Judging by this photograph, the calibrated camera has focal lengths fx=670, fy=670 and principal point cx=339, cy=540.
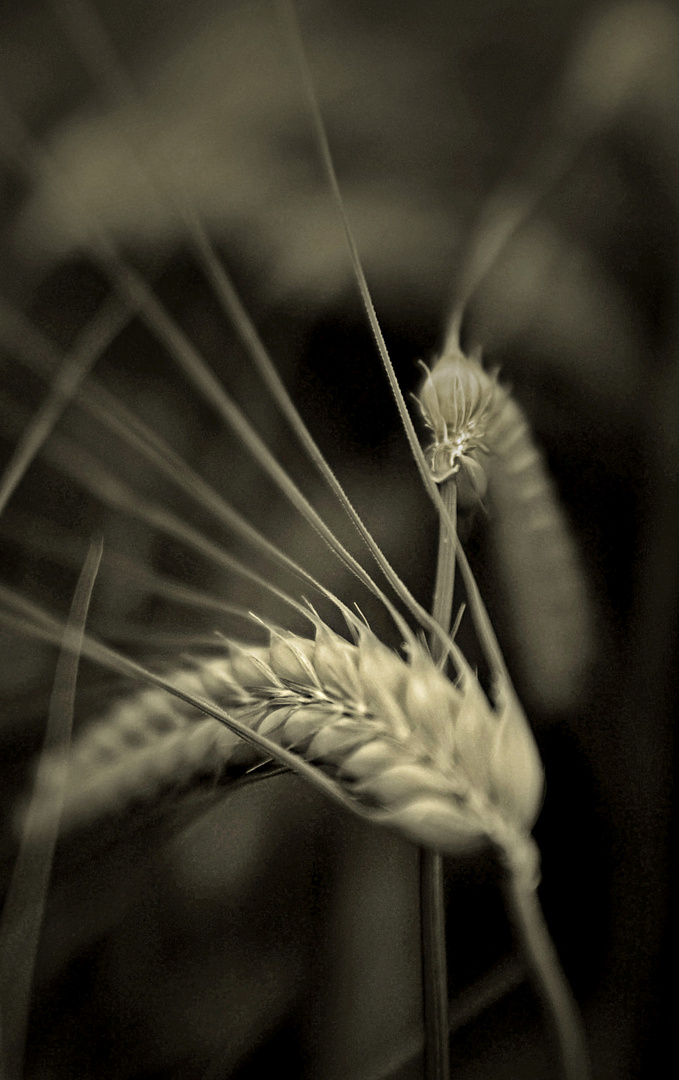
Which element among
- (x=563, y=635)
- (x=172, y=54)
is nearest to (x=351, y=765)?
(x=563, y=635)

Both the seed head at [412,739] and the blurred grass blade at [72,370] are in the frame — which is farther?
the blurred grass blade at [72,370]

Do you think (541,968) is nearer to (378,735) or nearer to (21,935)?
(378,735)

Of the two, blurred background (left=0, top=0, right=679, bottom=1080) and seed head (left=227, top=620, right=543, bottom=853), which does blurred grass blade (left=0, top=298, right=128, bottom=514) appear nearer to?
blurred background (left=0, top=0, right=679, bottom=1080)

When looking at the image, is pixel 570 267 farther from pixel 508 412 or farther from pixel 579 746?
pixel 579 746

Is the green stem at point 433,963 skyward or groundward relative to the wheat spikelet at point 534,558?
groundward

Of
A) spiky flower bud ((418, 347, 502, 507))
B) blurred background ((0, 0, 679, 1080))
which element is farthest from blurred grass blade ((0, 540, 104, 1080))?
spiky flower bud ((418, 347, 502, 507))

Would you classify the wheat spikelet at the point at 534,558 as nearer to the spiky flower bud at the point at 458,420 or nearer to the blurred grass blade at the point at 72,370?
the spiky flower bud at the point at 458,420

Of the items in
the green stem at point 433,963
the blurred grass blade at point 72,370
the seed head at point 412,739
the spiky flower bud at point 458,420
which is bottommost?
the green stem at point 433,963

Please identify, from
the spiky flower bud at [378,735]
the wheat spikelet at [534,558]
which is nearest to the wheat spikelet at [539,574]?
the wheat spikelet at [534,558]

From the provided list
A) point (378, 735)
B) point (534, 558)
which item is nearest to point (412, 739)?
point (378, 735)
